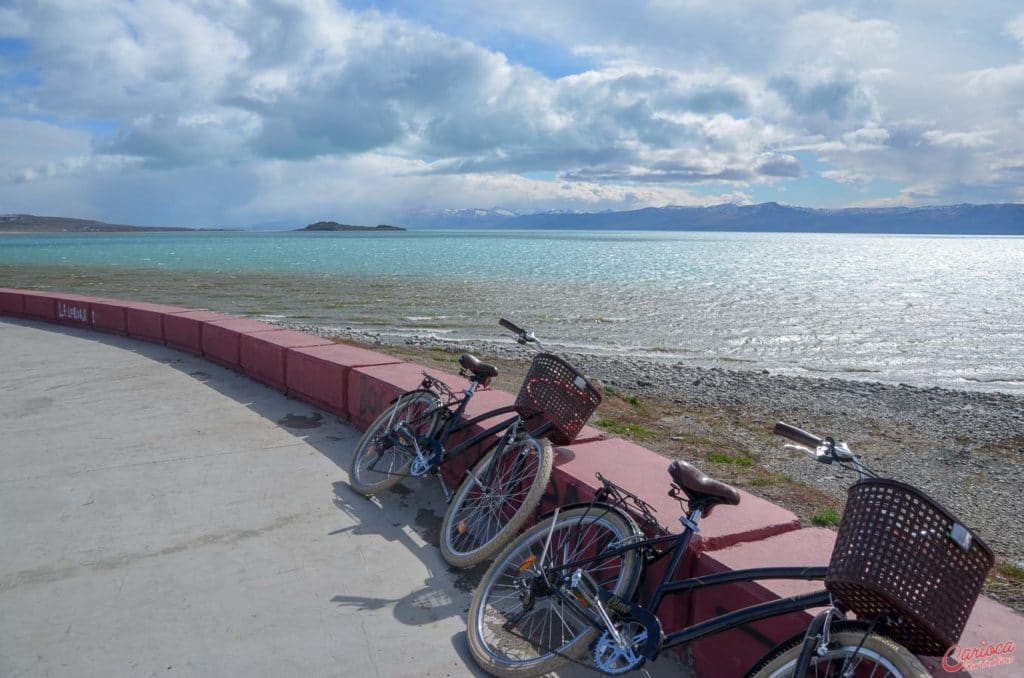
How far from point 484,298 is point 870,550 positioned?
103ft

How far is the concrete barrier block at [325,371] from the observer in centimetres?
729

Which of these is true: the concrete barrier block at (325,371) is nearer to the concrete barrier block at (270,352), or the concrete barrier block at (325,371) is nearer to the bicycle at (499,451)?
the concrete barrier block at (270,352)

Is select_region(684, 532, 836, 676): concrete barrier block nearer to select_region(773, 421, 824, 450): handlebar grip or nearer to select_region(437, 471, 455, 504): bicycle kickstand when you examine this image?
select_region(773, 421, 824, 450): handlebar grip

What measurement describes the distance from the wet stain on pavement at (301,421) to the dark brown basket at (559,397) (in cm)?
315

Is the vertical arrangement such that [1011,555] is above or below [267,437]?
below

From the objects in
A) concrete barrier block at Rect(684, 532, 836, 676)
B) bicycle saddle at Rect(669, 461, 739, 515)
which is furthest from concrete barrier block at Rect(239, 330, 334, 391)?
bicycle saddle at Rect(669, 461, 739, 515)

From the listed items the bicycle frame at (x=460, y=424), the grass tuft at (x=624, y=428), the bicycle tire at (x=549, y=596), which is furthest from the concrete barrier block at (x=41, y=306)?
the bicycle tire at (x=549, y=596)

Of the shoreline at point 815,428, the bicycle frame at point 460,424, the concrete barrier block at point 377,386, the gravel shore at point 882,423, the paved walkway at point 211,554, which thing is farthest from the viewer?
the gravel shore at point 882,423

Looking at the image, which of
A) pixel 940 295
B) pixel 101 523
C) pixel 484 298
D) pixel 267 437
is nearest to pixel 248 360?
pixel 267 437

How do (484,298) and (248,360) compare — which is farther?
(484,298)

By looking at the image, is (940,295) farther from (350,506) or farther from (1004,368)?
(350,506)

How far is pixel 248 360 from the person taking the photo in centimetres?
917

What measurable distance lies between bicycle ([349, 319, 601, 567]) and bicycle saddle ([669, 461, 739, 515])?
3.93 ft

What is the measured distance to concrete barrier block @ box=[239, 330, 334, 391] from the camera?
27.5ft
